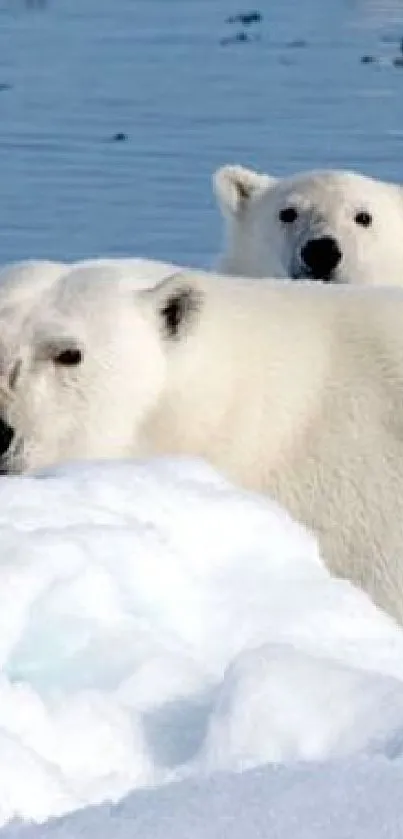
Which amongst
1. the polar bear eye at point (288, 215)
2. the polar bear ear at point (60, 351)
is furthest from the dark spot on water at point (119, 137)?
the polar bear ear at point (60, 351)

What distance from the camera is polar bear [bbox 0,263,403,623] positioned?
14.4 ft

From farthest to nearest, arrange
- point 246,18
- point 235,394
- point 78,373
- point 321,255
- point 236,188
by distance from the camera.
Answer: point 246,18
point 236,188
point 321,255
point 235,394
point 78,373

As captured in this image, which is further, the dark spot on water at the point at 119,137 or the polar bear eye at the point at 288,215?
the dark spot on water at the point at 119,137

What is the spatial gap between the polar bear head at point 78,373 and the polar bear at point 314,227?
293cm

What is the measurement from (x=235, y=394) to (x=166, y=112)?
10.9 metres

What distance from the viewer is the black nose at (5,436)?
4274 millimetres

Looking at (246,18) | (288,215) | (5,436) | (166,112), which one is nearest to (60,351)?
(5,436)

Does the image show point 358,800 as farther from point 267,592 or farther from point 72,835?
point 267,592

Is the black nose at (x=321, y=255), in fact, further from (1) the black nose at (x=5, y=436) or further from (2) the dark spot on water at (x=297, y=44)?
(2) the dark spot on water at (x=297, y=44)

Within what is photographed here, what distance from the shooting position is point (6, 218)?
36.8 ft

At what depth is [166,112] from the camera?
15359mm

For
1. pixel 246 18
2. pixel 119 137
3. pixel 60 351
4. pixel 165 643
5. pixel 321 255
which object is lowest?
pixel 246 18

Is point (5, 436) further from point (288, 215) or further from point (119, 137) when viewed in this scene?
point (119, 137)

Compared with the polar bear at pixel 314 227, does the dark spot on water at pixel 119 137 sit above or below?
below
